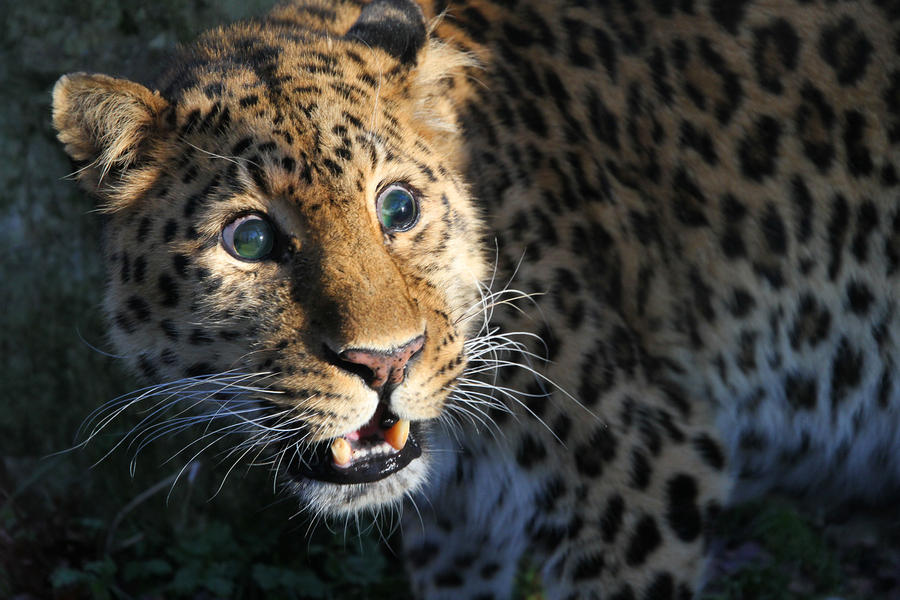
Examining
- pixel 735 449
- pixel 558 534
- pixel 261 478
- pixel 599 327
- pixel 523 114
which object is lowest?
pixel 261 478

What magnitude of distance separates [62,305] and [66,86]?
7.13 feet

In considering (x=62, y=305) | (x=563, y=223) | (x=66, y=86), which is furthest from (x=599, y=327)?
(x=62, y=305)

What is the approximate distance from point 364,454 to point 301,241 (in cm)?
65

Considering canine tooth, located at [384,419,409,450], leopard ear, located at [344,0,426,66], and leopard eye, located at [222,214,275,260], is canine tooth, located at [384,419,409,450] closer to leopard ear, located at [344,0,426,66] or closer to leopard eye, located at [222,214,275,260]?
leopard eye, located at [222,214,275,260]

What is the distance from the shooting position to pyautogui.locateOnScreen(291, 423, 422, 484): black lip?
122 inches

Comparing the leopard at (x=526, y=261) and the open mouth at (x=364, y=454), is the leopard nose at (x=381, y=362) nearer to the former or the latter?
the leopard at (x=526, y=261)

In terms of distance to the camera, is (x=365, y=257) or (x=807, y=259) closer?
(x=365, y=257)

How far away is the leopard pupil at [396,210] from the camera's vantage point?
3.15 meters

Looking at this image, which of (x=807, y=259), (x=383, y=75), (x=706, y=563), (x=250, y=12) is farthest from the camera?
(x=250, y=12)

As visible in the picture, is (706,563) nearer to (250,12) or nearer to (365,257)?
(365,257)

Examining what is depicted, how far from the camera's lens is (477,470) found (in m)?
3.65

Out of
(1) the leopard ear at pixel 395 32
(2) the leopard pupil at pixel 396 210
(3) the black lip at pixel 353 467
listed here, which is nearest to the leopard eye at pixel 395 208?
(2) the leopard pupil at pixel 396 210

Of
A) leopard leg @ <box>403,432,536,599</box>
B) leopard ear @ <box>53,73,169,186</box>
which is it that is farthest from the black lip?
leopard ear @ <box>53,73,169,186</box>

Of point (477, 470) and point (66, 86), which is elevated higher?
point (66, 86)
